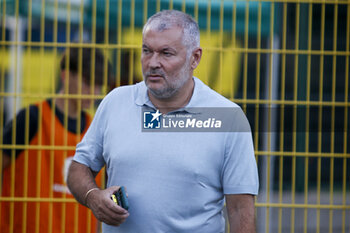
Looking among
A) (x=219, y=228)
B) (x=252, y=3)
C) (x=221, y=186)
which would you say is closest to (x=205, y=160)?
(x=221, y=186)

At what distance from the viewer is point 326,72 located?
845 centimetres

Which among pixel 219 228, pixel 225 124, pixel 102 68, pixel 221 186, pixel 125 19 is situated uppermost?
pixel 125 19

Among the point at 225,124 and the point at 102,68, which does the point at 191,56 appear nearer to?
→ the point at 225,124

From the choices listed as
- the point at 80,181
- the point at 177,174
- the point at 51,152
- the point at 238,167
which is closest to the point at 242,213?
the point at 238,167

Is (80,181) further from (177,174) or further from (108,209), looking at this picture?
(177,174)

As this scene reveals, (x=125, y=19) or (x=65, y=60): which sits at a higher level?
(x=125, y=19)

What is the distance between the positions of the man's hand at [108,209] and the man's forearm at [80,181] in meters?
0.10

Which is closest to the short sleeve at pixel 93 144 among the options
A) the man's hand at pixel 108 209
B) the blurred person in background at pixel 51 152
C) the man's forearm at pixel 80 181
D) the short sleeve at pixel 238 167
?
the man's forearm at pixel 80 181

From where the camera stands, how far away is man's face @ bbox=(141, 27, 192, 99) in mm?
2564

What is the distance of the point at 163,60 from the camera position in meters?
2.57

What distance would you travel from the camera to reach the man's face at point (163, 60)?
2.56 metres

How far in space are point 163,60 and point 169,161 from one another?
1.41 feet

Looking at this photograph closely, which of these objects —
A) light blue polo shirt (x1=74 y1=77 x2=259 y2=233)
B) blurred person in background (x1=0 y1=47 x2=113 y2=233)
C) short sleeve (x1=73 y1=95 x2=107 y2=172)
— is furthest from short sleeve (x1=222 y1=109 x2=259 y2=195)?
blurred person in background (x1=0 y1=47 x2=113 y2=233)

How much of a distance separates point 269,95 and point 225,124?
1.36 metres
